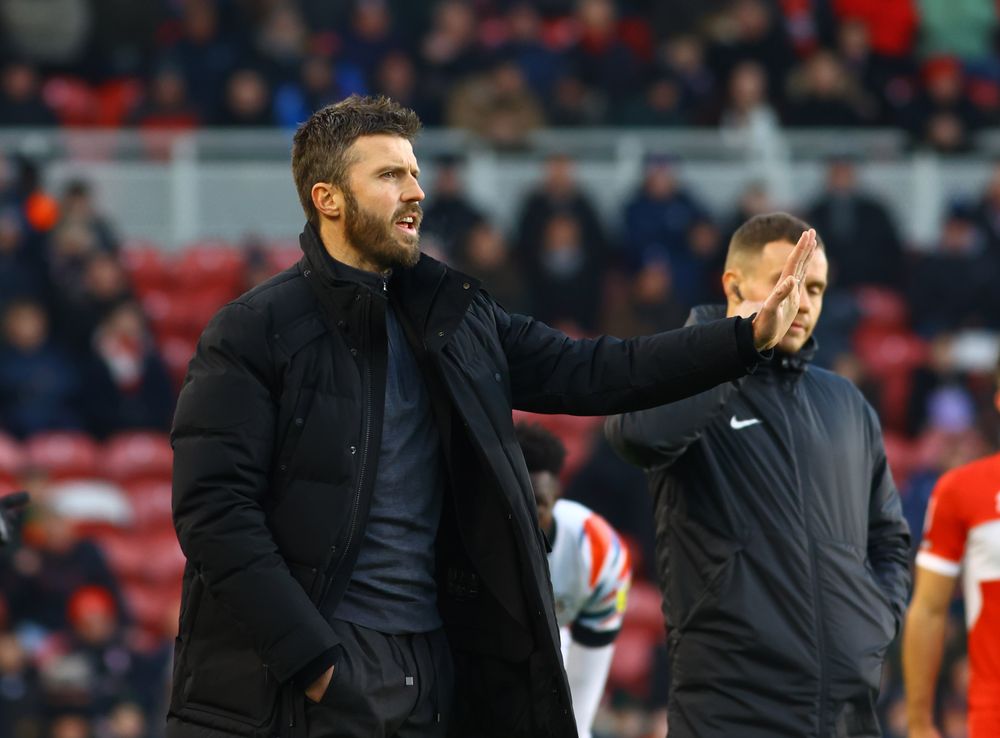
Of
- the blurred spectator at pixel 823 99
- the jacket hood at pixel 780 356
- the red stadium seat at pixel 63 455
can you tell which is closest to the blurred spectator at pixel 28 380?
the red stadium seat at pixel 63 455

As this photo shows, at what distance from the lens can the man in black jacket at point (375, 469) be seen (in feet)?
13.5

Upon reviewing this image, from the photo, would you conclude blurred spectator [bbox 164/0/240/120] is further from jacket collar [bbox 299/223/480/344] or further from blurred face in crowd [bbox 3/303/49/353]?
jacket collar [bbox 299/223/480/344]

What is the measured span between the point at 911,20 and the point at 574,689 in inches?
433

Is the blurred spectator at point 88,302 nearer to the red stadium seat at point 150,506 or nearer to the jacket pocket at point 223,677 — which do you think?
the red stadium seat at point 150,506

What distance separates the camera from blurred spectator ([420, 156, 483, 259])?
41.7 ft

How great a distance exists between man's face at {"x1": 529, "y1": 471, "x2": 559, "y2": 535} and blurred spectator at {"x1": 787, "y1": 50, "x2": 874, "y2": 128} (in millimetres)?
9524

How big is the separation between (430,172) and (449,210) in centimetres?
68

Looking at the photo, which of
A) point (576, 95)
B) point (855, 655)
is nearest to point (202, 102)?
point (576, 95)

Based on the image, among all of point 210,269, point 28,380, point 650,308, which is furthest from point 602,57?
point 28,380

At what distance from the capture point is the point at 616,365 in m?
4.50

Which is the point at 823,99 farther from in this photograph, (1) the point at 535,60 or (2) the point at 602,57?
(1) the point at 535,60

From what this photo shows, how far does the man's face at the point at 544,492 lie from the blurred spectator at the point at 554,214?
287 inches

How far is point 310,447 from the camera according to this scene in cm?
420

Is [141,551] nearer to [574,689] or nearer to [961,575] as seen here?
[574,689]
